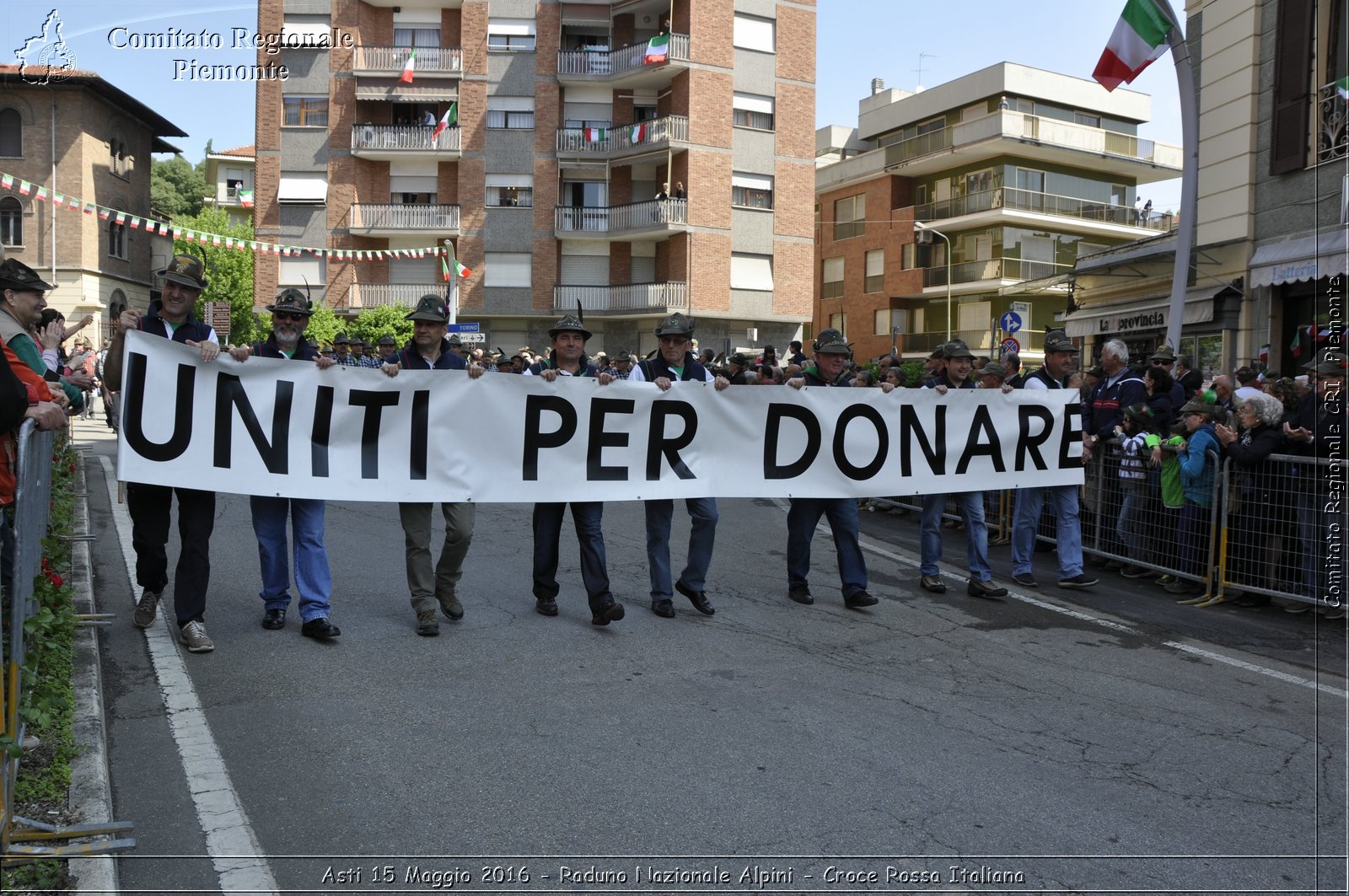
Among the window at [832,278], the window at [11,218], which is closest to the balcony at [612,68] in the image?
the window at [832,278]

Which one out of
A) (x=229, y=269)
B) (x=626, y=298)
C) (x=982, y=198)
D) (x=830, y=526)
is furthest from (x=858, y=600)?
(x=229, y=269)

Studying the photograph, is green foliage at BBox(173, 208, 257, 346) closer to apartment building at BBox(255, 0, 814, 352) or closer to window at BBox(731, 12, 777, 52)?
apartment building at BBox(255, 0, 814, 352)

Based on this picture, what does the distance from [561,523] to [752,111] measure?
3804cm

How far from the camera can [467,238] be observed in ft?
143

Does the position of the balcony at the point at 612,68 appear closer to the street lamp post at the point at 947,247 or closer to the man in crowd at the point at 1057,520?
the street lamp post at the point at 947,247

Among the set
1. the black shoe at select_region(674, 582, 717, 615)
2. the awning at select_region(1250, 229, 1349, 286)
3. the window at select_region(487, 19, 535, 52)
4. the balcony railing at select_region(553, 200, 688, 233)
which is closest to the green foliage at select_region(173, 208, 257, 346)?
the window at select_region(487, 19, 535, 52)

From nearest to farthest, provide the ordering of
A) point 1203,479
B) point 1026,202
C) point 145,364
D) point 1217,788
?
point 1217,788 < point 145,364 < point 1203,479 < point 1026,202

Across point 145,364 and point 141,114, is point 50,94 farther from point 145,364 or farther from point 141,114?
point 145,364

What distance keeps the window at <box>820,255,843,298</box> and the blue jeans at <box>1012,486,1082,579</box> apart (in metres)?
46.6

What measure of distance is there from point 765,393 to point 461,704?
3560 mm

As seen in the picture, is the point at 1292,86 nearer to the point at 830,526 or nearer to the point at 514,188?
the point at 830,526

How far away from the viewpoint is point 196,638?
5.95m

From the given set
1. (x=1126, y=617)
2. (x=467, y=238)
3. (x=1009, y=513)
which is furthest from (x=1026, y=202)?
(x=1126, y=617)

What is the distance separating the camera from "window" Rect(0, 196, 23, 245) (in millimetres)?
43438
